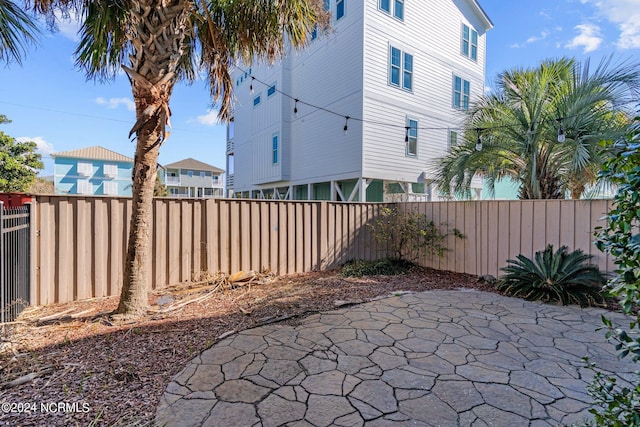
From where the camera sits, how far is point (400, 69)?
37.7 feet

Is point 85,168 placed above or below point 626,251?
above

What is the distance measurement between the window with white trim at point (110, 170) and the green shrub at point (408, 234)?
28.5 meters

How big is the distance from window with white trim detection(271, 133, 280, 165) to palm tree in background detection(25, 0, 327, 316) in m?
10.1

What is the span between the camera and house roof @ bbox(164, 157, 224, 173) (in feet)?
120

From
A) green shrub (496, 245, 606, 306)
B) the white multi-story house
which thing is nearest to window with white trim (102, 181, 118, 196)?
the white multi-story house

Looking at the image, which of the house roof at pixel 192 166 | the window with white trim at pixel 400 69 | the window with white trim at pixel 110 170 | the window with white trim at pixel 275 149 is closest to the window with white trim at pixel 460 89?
the window with white trim at pixel 400 69

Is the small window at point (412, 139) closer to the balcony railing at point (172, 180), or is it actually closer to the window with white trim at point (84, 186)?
the window with white trim at point (84, 186)

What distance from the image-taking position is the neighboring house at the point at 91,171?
2617 cm

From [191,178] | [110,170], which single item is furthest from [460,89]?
[191,178]

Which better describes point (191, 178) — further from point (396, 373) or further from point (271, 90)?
point (396, 373)

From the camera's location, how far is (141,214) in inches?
151

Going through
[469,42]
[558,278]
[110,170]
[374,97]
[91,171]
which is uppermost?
[469,42]

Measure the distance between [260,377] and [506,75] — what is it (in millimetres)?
7501

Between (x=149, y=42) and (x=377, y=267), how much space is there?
213 inches
